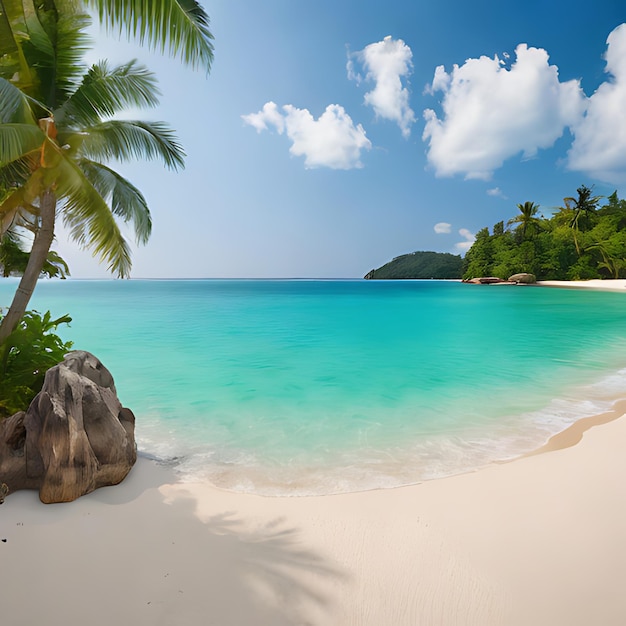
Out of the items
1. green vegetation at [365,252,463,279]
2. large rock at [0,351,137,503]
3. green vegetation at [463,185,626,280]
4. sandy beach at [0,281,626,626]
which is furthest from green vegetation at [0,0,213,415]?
green vegetation at [365,252,463,279]

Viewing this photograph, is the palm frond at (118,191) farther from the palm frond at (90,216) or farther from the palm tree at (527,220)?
the palm tree at (527,220)

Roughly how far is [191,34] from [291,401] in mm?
5685

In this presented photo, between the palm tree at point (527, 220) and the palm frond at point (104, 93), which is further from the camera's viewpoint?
the palm tree at point (527, 220)

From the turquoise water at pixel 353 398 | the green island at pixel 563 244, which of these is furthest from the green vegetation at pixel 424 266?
the turquoise water at pixel 353 398

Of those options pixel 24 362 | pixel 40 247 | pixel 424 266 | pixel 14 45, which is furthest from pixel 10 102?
pixel 424 266

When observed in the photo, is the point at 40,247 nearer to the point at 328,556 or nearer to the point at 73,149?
the point at 73,149

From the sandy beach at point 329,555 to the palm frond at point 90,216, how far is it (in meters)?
3.27

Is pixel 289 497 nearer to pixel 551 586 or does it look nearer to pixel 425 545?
pixel 425 545

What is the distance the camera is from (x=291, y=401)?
6.77 meters

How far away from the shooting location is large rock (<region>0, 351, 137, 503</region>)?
2975 millimetres

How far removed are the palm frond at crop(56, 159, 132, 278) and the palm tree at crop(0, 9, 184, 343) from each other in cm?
1

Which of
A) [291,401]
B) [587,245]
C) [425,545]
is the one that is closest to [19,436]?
[425,545]

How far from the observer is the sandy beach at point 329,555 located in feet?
6.32

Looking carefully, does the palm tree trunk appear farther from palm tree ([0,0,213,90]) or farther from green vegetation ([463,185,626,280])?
green vegetation ([463,185,626,280])
